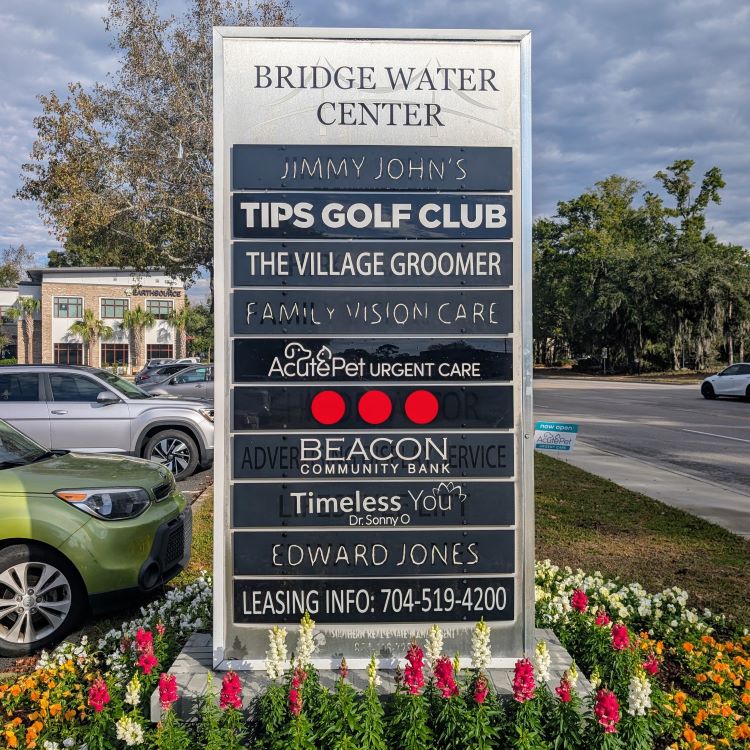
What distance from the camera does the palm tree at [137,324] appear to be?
208 feet

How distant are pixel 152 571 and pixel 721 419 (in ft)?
60.9

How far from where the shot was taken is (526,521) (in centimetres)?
357

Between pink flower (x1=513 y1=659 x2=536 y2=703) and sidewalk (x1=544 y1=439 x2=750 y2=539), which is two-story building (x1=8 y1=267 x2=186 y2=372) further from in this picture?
pink flower (x1=513 y1=659 x2=536 y2=703)

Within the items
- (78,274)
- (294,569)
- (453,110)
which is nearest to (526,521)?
(294,569)

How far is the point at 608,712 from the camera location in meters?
2.76

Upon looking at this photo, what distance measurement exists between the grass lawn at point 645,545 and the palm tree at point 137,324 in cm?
5877

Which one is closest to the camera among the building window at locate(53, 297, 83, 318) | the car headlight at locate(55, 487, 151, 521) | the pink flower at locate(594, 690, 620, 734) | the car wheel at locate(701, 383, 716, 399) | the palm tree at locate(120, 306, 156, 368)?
the pink flower at locate(594, 690, 620, 734)

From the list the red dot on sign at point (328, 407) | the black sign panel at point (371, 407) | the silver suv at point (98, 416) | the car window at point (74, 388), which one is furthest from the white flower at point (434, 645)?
the car window at point (74, 388)

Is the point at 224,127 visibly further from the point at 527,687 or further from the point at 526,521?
the point at 527,687

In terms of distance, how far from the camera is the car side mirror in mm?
10336

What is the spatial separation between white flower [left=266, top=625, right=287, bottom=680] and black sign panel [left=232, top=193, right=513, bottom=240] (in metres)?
1.86

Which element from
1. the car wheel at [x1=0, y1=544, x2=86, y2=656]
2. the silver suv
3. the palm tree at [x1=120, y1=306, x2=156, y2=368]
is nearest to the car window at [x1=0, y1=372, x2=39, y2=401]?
the silver suv

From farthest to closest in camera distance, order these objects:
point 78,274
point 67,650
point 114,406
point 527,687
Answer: point 78,274, point 114,406, point 67,650, point 527,687

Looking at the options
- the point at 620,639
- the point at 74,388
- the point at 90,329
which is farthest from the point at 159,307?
the point at 620,639
